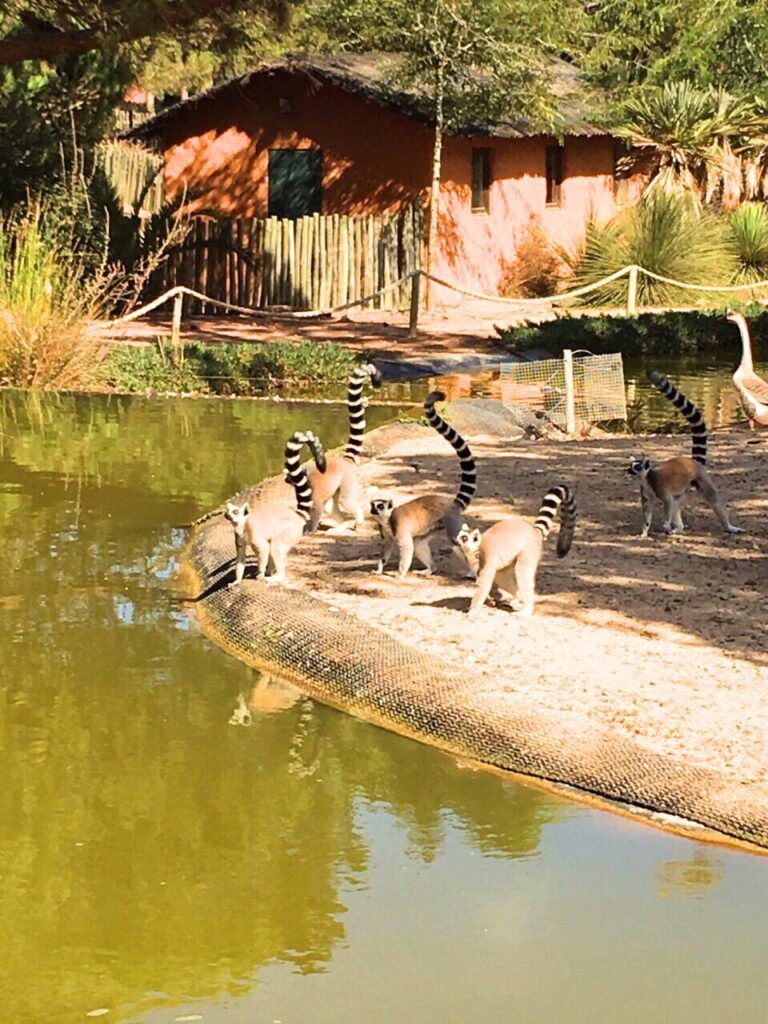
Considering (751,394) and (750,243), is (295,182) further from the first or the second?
(751,394)

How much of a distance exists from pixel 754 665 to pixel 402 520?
247 centimetres

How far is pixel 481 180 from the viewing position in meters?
33.2

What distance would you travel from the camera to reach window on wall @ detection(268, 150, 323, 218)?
3331 cm

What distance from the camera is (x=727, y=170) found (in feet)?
118

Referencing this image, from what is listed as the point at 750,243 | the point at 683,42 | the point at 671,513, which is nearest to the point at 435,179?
the point at 750,243

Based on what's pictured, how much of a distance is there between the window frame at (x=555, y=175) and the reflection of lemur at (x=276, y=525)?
85.3ft

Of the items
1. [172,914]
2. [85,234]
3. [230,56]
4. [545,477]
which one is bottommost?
[172,914]

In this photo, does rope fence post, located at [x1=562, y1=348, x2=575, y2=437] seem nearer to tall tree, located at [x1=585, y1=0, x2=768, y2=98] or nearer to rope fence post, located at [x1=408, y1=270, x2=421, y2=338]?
rope fence post, located at [x1=408, y1=270, x2=421, y2=338]

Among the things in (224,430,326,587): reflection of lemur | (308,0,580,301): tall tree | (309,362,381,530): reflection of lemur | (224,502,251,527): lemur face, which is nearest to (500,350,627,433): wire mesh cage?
(309,362,381,530): reflection of lemur

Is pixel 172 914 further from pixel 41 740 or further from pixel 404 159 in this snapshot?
pixel 404 159

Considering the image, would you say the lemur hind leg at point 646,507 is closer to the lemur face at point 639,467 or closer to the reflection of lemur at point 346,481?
the lemur face at point 639,467

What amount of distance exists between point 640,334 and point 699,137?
12.2 metres

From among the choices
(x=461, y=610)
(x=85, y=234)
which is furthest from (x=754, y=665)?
(x=85, y=234)

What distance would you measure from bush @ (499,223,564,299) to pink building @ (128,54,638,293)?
18 centimetres
